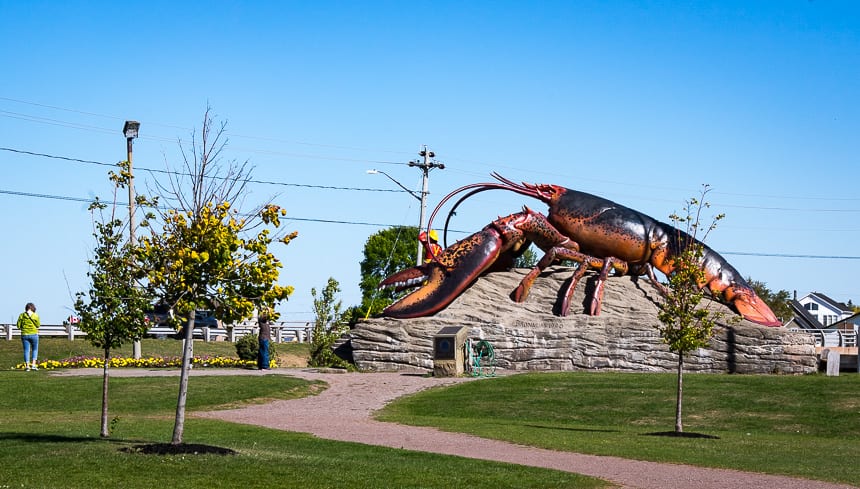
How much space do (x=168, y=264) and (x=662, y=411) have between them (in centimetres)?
1362

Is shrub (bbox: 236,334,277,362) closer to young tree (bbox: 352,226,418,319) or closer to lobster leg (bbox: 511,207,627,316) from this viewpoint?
lobster leg (bbox: 511,207,627,316)

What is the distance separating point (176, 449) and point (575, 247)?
2262 centimetres

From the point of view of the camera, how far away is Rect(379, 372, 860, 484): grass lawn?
17.8 m

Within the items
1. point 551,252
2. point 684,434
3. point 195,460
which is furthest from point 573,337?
point 195,460

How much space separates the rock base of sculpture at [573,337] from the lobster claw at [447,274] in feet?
1.31

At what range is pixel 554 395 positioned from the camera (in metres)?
26.3

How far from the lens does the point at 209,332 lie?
156 ft

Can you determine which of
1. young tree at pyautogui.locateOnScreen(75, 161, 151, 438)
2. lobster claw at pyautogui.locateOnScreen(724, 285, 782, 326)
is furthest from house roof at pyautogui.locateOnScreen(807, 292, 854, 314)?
young tree at pyautogui.locateOnScreen(75, 161, 151, 438)

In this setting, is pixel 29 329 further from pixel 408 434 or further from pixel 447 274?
pixel 408 434

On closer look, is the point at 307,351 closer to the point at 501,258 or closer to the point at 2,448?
the point at 501,258

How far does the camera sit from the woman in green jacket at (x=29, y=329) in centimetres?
3083

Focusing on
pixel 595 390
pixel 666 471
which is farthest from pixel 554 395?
pixel 666 471

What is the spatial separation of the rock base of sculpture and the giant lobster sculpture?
0.54m

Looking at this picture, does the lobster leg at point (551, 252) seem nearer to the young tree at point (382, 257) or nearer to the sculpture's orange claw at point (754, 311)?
the sculpture's orange claw at point (754, 311)
